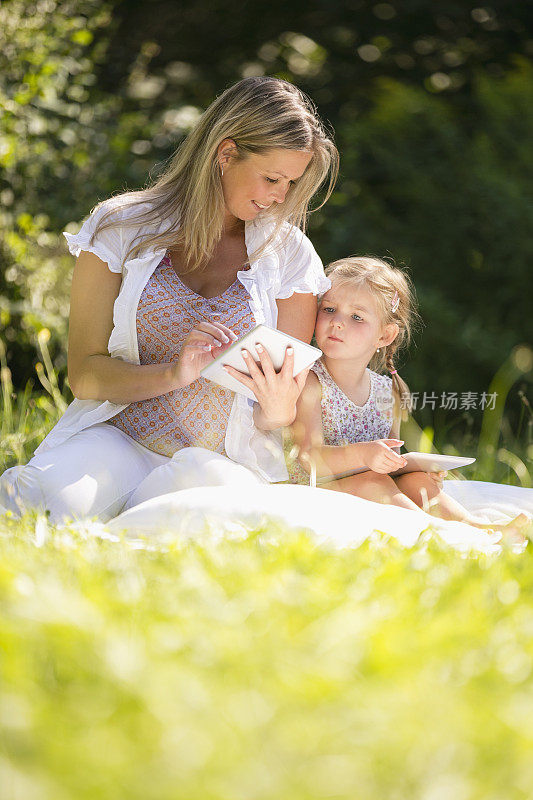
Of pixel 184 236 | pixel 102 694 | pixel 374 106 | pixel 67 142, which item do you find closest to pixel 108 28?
pixel 67 142

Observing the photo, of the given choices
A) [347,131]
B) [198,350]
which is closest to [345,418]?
[198,350]

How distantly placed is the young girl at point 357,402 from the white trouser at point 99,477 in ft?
1.01

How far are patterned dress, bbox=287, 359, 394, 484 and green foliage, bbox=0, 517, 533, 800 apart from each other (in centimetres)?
134

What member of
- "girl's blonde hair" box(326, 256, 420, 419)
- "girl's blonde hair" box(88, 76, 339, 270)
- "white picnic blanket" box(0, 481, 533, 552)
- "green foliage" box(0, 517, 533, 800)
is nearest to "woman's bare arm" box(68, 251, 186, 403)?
"girl's blonde hair" box(88, 76, 339, 270)

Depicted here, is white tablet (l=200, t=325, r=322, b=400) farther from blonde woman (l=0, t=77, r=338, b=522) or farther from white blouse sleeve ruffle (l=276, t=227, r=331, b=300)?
white blouse sleeve ruffle (l=276, t=227, r=331, b=300)

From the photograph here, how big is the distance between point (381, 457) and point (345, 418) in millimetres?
335

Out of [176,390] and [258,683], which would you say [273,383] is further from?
[258,683]

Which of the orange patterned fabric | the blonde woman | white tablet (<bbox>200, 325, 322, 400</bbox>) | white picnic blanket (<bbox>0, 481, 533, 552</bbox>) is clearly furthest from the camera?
the orange patterned fabric

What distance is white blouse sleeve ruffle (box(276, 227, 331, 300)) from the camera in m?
2.97

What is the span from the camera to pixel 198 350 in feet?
8.39

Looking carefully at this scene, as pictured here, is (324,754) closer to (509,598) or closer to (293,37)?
(509,598)

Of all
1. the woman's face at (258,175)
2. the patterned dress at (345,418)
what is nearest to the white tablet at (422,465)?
the patterned dress at (345,418)

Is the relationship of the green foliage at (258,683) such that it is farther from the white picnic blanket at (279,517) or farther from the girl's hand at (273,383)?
the girl's hand at (273,383)

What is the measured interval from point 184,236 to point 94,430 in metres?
0.66
